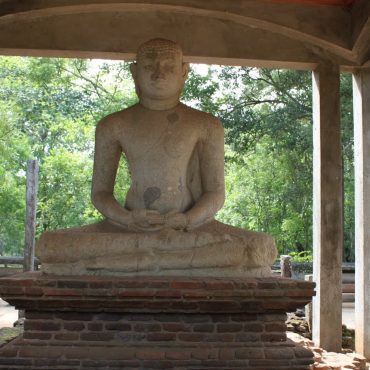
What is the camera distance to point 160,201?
16.3 ft

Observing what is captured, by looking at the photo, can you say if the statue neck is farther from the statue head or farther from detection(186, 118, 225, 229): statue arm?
detection(186, 118, 225, 229): statue arm

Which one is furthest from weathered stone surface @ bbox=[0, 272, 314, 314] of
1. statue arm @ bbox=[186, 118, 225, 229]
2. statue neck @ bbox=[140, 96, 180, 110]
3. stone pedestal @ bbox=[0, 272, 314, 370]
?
statue neck @ bbox=[140, 96, 180, 110]

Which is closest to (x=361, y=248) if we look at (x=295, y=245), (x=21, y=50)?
(x=21, y=50)

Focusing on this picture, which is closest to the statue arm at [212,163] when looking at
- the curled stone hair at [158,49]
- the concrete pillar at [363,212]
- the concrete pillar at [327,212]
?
the curled stone hair at [158,49]

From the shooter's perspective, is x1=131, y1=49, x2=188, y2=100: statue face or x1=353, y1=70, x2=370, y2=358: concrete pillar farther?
x1=353, y1=70, x2=370, y2=358: concrete pillar

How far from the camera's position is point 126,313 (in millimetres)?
4246

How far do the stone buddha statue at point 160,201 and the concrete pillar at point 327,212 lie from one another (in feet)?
10.1

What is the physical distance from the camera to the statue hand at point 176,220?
15.4 ft

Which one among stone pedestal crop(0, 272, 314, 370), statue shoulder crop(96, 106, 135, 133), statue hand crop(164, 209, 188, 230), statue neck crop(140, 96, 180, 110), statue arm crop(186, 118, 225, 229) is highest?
statue neck crop(140, 96, 180, 110)

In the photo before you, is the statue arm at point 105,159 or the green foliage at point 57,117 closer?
the statue arm at point 105,159

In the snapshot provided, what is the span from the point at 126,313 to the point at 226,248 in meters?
0.81

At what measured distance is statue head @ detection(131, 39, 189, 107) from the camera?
5.07m

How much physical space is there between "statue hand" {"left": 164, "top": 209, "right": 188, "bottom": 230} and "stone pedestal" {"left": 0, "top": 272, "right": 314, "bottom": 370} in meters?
0.56

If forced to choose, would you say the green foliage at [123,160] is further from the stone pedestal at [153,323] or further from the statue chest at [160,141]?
the stone pedestal at [153,323]
